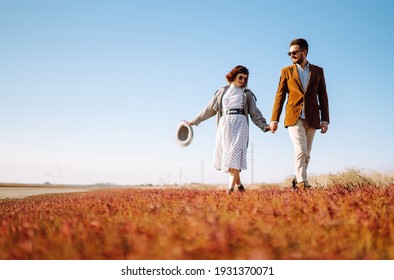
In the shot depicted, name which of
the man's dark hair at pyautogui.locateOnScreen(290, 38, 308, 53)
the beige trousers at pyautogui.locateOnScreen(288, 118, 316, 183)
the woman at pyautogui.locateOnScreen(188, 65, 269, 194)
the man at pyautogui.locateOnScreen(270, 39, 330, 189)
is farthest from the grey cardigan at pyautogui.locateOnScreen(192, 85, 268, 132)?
the man's dark hair at pyautogui.locateOnScreen(290, 38, 308, 53)

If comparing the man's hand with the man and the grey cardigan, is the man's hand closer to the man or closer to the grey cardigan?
the man

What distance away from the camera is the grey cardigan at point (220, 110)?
7336 mm

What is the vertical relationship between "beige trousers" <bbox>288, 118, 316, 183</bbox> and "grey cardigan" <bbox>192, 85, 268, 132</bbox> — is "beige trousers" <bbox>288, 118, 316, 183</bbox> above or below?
below

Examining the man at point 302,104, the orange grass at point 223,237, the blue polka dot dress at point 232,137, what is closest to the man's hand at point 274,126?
the man at point 302,104

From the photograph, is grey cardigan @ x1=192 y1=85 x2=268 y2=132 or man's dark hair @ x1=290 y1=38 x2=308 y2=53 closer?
man's dark hair @ x1=290 y1=38 x2=308 y2=53

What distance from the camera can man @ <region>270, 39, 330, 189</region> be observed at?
21.9 feet

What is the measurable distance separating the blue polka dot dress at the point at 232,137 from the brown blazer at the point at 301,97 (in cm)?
60

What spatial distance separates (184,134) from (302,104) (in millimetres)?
2560

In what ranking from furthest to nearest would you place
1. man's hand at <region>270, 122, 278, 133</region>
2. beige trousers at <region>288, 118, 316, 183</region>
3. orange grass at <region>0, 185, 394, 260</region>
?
1. man's hand at <region>270, 122, 278, 133</region>
2. beige trousers at <region>288, 118, 316, 183</region>
3. orange grass at <region>0, 185, 394, 260</region>

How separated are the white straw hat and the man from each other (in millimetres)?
1726

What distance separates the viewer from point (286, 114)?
6906 mm

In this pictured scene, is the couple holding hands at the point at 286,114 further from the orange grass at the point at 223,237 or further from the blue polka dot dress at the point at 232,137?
the orange grass at the point at 223,237

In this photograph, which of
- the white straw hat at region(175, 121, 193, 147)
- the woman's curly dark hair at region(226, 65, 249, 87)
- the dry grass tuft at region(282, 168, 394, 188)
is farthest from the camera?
the dry grass tuft at region(282, 168, 394, 188)
